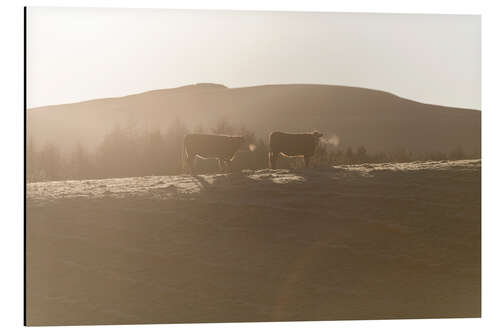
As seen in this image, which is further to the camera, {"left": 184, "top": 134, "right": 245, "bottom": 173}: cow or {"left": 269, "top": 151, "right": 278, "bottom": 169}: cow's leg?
{"left": 269, "top": 151, "right": 278, "bottom": 169}: cow's leg

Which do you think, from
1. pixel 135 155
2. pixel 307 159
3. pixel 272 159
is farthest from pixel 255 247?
pixel 135 155

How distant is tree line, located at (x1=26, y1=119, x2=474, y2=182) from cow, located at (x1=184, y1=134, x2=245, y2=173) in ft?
0.19

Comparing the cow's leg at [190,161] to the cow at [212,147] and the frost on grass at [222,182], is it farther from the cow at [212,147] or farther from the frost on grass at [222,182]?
the frost on grass at [222,182]

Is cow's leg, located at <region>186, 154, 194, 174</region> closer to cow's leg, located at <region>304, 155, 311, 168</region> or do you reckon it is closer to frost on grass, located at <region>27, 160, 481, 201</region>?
frost on grass, located at <region>27, 160, 481, 201</region>

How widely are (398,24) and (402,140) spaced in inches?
53.9

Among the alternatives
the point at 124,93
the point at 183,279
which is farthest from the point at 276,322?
the point at 124,93

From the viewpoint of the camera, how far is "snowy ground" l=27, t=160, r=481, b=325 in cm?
624

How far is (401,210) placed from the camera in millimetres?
6613

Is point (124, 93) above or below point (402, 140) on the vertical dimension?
above

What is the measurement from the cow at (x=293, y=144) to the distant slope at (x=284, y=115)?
8cm

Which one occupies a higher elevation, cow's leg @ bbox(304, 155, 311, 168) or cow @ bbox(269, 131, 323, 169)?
cow @ bbox(269, 131, 323, 169)

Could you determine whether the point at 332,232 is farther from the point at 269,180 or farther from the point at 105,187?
the point at 105,187

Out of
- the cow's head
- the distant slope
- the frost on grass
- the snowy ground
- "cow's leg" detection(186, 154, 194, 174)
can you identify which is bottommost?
the snowy ground

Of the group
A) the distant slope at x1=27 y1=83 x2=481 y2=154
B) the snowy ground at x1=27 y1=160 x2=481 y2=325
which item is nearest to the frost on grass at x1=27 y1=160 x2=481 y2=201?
the snowy ground at x1=27 y1=160 x2=481 y2=325
